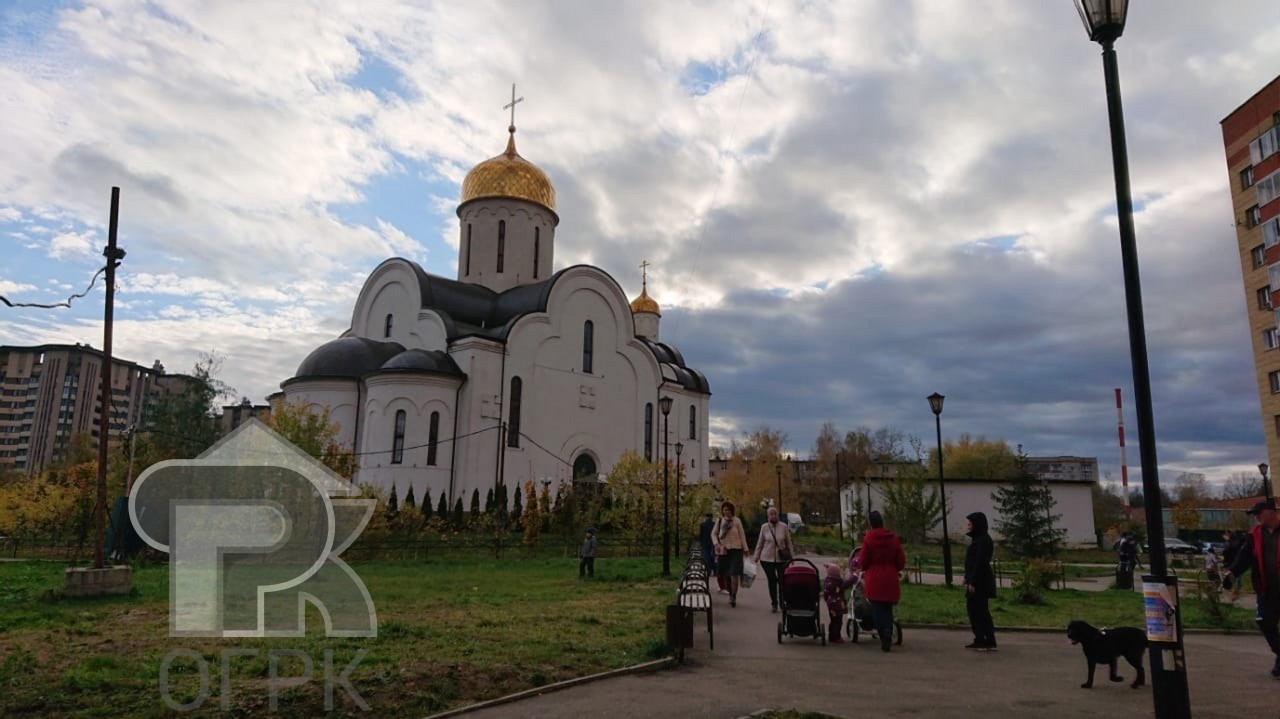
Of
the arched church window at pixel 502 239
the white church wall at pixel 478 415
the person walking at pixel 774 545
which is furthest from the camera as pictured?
the arched church window at pixel 502 239

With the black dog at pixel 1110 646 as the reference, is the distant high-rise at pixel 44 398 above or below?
above

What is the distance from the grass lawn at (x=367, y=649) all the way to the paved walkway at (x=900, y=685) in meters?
0.75

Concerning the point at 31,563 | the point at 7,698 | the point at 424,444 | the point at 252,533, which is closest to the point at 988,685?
the point at 252,533

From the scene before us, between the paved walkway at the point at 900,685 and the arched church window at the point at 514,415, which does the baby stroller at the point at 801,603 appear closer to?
the paved walkway at the point at 900,685

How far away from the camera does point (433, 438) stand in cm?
3142

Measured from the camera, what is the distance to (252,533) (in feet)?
22.6

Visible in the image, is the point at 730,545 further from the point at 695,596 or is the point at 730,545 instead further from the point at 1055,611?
the point at 1055,611

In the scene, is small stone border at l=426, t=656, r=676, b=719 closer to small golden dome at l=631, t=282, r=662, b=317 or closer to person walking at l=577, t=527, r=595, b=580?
person walking at l=577, t=527, r=595, b=580

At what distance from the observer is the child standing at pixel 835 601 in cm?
902

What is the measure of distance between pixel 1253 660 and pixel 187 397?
140ft

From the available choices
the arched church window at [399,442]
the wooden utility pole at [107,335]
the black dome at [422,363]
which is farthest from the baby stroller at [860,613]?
the arched church window at [399,442]

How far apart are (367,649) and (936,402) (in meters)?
14.4

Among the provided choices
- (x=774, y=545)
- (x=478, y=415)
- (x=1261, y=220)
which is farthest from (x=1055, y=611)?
(x=1261, y=220)

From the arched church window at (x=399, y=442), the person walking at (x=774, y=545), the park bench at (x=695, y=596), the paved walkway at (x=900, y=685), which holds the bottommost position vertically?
the paved walkway at (x=900, y=685)
